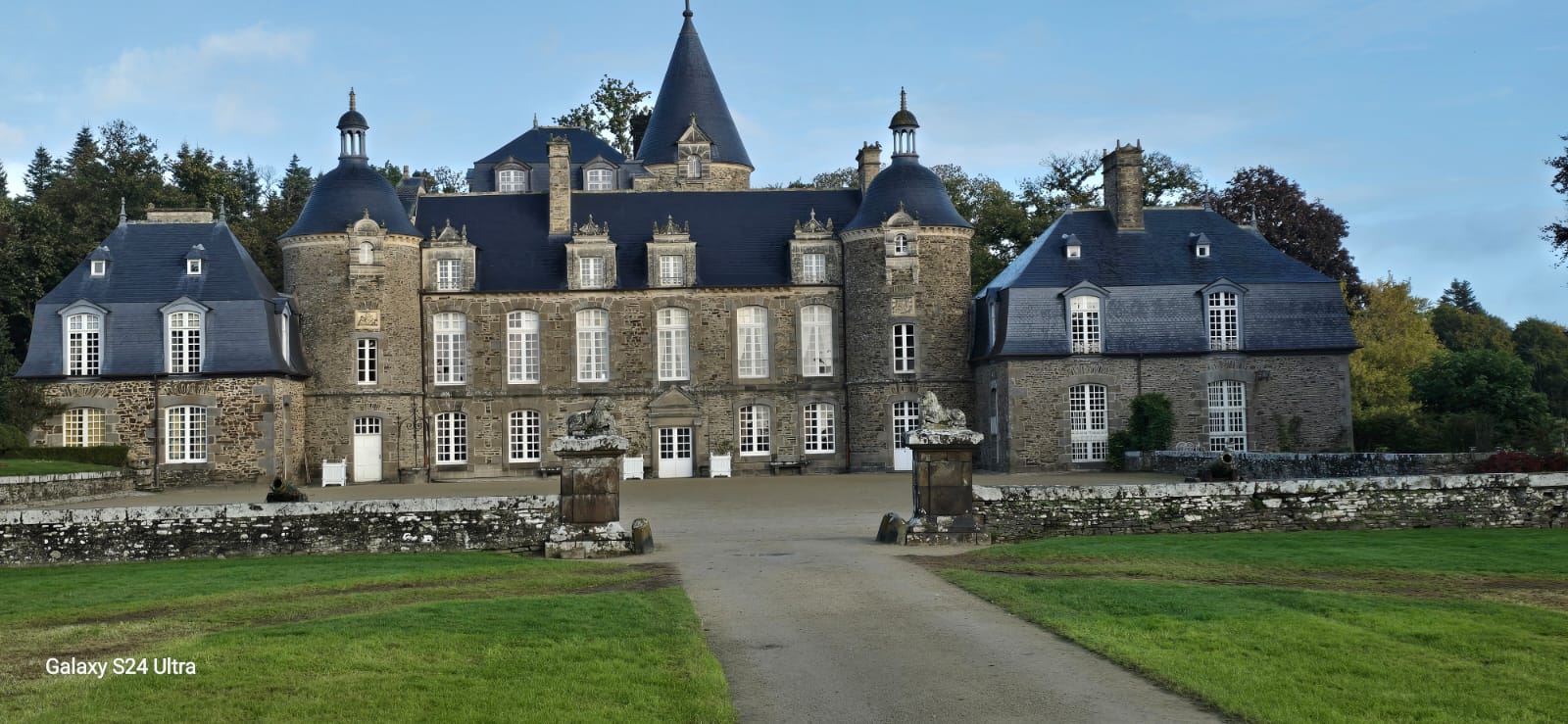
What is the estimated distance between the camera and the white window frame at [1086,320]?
126 feet

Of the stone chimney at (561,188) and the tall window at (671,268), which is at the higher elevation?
the stone chimney at (561,188)

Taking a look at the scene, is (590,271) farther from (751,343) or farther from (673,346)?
(751,343)

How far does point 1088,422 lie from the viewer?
125 feet

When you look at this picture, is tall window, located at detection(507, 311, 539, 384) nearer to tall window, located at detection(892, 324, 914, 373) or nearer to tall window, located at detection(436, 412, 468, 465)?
Result: tall window, located at detection(436, 412, 468, 465)

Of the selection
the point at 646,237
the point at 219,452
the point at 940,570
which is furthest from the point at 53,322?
the point at 940,570

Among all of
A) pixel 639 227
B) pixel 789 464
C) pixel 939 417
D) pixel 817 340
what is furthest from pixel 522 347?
pixel 939 417

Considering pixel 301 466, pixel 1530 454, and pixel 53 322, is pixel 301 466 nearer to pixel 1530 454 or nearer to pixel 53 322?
pixel 53 322

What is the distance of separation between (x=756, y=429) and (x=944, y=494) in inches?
927

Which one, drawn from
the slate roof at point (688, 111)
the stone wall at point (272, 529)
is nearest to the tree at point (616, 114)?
the slate roof at point (688, 111)

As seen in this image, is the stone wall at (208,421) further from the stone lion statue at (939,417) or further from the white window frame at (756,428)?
the stone lion statue at (939,417)

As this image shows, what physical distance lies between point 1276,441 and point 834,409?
12.6 m

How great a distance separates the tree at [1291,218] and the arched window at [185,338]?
36.3m

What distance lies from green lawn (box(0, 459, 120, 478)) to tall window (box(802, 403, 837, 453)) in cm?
1901

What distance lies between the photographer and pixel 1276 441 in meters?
37.8
